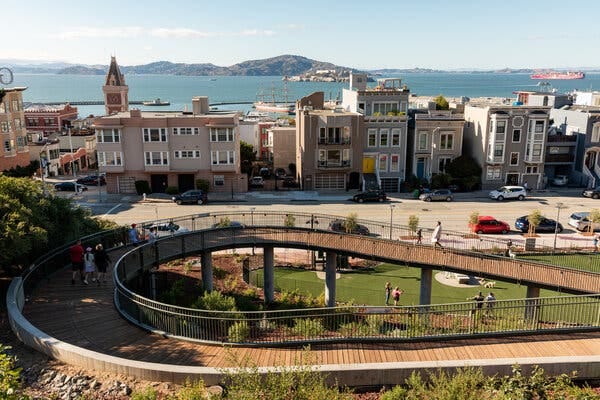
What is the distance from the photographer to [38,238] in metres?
18.4

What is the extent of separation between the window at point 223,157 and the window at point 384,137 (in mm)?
16553

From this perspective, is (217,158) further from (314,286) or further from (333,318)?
(333,318)

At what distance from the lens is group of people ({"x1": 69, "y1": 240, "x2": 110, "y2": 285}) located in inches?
768

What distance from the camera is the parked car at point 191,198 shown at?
161ft

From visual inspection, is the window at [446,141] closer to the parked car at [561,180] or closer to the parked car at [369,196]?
the parked car at [369,196]

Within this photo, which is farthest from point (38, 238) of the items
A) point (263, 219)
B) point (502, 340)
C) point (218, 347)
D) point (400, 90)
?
point (400, 90)

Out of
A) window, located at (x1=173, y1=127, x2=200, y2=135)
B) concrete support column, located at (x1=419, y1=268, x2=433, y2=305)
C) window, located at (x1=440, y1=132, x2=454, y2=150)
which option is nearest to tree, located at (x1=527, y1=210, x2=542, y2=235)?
concrete support column, located at (x1=419, y1=268, x2=433, y2=305)

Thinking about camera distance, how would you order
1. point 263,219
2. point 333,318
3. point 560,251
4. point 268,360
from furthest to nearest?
point 263,219 < point 560,251 < point 333,318 < point 268,360

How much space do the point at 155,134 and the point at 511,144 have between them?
38.9 m

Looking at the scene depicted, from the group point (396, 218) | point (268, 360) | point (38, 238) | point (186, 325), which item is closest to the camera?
point (268, 360)

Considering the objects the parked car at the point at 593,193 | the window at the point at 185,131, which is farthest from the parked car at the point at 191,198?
the parked car at the point at 593,193

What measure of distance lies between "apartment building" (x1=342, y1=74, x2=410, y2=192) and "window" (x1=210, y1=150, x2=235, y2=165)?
13849 millimetres

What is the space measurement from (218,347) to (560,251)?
29.0 metres

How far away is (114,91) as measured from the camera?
86875 mm
